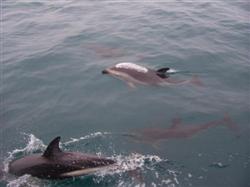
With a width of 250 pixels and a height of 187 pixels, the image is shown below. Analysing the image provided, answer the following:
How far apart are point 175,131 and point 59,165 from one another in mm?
2878

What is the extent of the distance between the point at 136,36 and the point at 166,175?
809 centimetres

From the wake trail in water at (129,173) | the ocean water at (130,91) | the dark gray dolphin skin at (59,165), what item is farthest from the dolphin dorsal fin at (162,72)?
the dark gray dolphin skin at (59,165)

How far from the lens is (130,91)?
1173cm

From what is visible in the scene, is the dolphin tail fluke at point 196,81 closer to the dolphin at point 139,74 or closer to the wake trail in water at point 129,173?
the dolphin at point 139,74

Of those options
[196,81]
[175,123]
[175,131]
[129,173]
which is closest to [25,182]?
[129,173]

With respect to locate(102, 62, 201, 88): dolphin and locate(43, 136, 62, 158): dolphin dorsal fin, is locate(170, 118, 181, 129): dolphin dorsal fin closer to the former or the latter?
locate(102, 62, 201, 88): dolphin

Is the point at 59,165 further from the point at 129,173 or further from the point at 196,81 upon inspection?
the point at 196,81

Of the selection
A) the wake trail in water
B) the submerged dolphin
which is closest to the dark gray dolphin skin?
the wake trail in water

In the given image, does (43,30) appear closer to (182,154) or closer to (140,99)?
(140,99)

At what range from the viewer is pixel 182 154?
899 cm

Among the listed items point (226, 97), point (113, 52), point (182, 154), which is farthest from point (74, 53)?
point (182, 154)

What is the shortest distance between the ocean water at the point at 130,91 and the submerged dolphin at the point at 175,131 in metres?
0.06


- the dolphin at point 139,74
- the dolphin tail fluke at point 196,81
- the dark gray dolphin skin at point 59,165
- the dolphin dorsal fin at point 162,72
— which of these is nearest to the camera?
the dark gray dolphin skin at point 59,165

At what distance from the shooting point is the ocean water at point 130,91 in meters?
8.72
